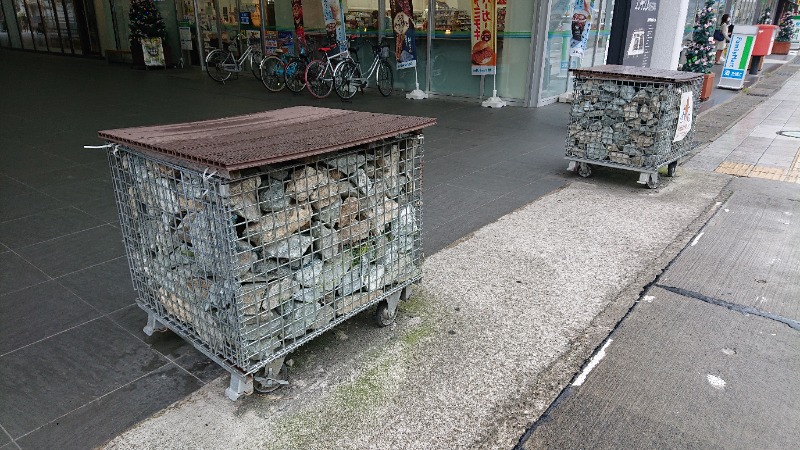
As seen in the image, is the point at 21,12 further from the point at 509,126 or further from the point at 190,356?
the point at 190,356

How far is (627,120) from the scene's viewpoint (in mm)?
5648

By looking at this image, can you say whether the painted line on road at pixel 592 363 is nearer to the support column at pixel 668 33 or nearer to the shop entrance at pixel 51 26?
the support column at pixel 668 33

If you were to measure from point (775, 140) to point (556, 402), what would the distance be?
25.5ft

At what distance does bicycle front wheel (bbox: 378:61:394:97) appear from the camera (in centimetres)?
1156

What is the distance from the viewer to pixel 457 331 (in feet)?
10.4

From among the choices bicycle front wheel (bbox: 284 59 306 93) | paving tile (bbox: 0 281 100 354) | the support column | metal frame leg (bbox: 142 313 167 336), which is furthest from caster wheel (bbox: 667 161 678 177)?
bicycle front wheel (bbox: 284 59 306 93)

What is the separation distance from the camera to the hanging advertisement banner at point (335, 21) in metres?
11.4

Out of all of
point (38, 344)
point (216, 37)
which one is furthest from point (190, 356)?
point (216, 37)

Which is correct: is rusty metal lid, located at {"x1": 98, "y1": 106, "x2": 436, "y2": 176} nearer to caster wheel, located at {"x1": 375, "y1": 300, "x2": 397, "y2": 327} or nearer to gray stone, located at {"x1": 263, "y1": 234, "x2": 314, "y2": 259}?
gray stone, located at {"x1": 263, "y1": 234, "x2": 314, "y2": 259}

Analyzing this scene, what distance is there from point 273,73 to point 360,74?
6.90 feet

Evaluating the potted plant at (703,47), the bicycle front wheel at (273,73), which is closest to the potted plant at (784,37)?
the potted plant at (703,47)

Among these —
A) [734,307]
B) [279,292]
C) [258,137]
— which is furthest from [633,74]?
[279,292]

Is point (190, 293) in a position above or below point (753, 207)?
above

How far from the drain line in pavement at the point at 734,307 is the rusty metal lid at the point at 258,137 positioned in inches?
81.5
